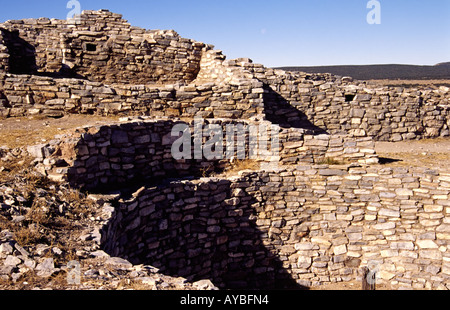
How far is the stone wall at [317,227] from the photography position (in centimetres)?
875

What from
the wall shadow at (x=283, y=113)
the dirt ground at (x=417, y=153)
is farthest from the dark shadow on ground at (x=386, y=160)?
the wall shadow at (x=283, y=113)

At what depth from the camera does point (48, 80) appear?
33.0ft

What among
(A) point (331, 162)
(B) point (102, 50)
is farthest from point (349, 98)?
(B) point (102, 50)

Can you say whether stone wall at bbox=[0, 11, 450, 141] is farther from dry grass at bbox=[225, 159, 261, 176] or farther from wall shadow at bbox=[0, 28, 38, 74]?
dry grass at bbox=[225, 159, 261, 176]

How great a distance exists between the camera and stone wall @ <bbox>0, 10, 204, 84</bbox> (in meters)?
13.4

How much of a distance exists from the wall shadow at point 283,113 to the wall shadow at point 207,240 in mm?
4446

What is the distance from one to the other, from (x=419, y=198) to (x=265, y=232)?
3843 millimetres

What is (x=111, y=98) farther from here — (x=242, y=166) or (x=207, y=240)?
(x=207, y=240)

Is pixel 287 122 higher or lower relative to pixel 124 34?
lower

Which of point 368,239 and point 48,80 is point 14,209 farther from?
point 368,239

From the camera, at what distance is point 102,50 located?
1345cm

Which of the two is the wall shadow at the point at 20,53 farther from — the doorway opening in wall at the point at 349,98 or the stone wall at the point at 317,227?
the doorway opening in wall at the point at 349,98

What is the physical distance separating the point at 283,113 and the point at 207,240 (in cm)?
600

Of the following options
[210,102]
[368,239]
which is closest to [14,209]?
[210,102]
